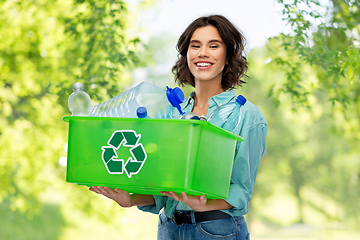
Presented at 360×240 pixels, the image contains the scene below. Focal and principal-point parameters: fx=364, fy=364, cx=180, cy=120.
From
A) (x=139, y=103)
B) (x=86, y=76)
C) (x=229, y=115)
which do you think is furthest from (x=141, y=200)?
(x=86, y=76)

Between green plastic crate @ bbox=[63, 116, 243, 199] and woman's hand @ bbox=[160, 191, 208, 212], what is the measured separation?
1.2 inches

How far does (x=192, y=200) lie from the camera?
139 cm

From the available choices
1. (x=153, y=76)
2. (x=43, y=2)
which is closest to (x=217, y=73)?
(x=43, y=2)

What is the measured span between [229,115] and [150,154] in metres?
0.49

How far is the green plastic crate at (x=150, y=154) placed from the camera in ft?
4.15

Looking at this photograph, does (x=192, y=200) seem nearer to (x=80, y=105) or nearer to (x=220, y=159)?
(x=220, y=159)

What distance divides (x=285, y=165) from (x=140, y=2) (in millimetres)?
12384

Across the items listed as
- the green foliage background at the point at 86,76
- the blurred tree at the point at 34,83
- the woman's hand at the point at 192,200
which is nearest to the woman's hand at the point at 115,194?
the woman's hand at the point at 192,200

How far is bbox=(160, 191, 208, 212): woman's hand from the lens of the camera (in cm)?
135

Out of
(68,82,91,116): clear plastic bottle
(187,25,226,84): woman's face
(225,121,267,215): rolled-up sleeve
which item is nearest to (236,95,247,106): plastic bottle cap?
(225,121,267,215): rolled-up sleeve

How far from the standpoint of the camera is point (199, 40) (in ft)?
5.71

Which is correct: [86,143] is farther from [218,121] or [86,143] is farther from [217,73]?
[217,73]

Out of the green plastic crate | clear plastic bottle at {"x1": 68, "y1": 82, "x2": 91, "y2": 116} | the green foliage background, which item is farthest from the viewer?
the green foliage background

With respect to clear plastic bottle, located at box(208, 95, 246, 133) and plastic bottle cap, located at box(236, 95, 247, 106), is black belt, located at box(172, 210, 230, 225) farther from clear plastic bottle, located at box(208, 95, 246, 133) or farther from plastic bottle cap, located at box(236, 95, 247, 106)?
plastic bottle cap, located at box(236, 95, 247, 106)
